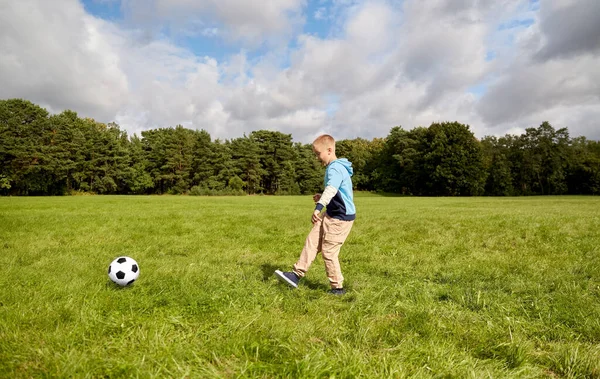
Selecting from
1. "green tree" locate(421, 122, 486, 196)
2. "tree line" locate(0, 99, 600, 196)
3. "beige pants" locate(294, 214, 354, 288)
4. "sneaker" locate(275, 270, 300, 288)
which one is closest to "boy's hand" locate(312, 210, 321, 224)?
"beige pants" locate(294, 214, 354, 288)

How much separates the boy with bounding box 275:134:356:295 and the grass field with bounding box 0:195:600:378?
0.32 meters

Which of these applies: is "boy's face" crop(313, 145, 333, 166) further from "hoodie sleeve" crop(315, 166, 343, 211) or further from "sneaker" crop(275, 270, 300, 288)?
"sneaker" crop(275, 270, 300, 288)

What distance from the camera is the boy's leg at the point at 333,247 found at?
571 cm

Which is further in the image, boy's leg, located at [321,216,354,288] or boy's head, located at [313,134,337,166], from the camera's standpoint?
boy's head, located at [313,134,337,166]

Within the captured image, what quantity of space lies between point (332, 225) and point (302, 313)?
1.65m

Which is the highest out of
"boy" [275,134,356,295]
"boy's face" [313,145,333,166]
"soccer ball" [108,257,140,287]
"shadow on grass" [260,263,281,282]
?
"boy's face" [313,145,333,166]

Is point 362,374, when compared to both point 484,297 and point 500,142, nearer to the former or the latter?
point 484,297

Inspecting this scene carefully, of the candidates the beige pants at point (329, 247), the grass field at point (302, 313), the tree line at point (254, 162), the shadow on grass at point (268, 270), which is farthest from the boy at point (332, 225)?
the tree line at point (254, 162)

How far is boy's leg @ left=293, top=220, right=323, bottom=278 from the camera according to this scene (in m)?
5.82

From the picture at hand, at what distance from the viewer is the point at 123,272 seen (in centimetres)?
565

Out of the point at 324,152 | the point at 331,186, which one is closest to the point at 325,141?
the point at 324,152

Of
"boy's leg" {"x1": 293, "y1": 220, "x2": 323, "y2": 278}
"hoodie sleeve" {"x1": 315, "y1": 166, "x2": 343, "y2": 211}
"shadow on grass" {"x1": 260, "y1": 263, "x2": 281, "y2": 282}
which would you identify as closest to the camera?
"hoodie sleeve" {"x1": 315, "y1": 166, "x2": 343, "y2": 211}

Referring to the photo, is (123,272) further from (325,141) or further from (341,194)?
Answer: (325,141)

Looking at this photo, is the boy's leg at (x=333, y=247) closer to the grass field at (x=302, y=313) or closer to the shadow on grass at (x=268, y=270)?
the grass field at (x=302, y=313)
